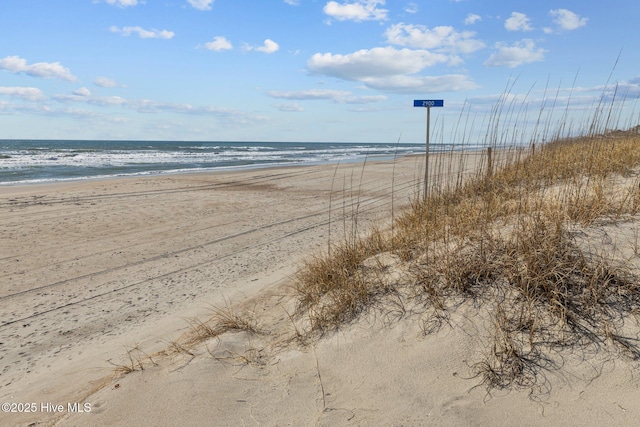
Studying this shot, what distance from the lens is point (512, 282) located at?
10.4 ft

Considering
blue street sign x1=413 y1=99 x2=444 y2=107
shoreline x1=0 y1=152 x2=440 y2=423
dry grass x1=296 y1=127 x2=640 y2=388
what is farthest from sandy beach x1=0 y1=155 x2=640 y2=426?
blue street sign x1=413 y1=99 x2=444 y2=107

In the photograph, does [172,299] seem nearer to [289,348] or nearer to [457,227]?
[289,348]

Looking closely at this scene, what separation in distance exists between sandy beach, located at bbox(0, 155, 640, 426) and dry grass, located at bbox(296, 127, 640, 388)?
5.8 inches

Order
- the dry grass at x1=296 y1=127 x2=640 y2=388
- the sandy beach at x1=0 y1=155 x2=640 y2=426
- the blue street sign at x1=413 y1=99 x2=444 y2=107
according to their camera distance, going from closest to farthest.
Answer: the sandy beach at x1=0 y1=155 x2=640 y2=426
the dry grass at x1=296 y1=127 x2=640 y2=388
the blue street sign at x1=413 y1=99 x2=444 y2=107

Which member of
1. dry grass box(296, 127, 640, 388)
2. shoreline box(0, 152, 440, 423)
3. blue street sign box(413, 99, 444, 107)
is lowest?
shoreline box(0, 152, 440, 423)

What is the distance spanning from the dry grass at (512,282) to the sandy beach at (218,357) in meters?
0.15

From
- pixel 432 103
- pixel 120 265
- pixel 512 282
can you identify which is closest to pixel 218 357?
pixel 512 282

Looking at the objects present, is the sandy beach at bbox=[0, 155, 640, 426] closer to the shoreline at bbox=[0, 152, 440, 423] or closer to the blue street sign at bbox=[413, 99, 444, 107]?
the shoreline at bbox=[0, 152, 440, 423]

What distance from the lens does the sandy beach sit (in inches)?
97.3

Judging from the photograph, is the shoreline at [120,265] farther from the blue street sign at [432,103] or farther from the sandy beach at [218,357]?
the blue street sign at [432,103]

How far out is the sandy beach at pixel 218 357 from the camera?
247 cm

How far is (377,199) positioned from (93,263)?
340 inches

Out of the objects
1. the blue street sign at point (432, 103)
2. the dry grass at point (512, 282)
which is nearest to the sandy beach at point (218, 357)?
the dry grass at point (512, 282)

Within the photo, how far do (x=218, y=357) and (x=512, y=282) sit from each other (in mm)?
2325
